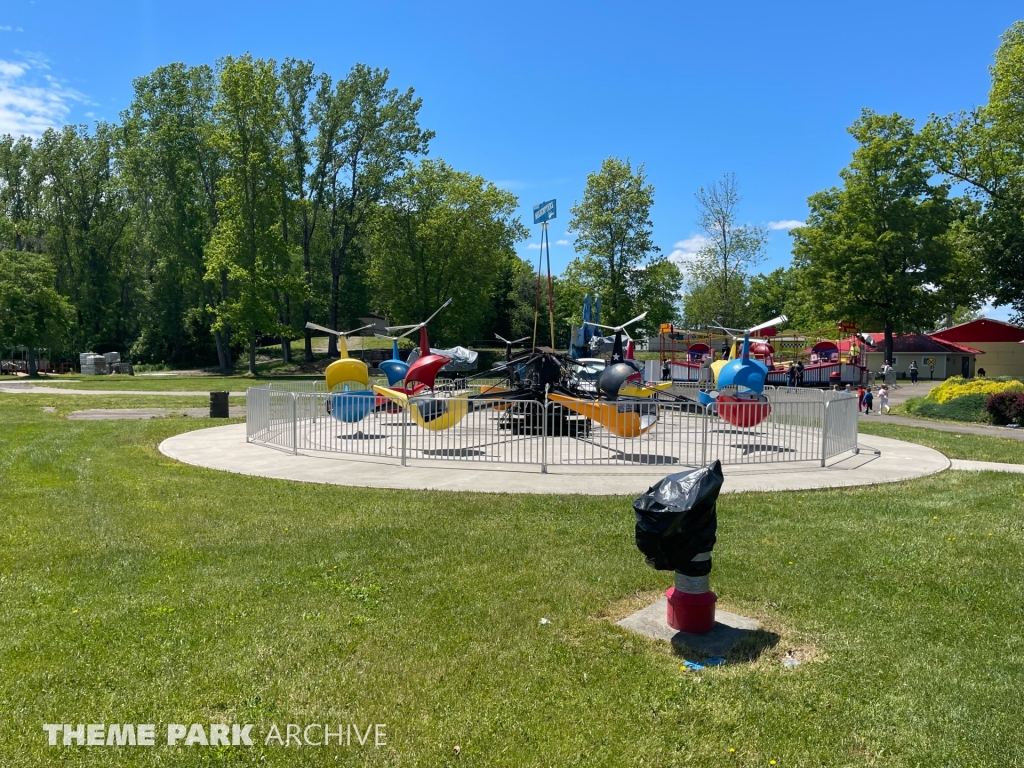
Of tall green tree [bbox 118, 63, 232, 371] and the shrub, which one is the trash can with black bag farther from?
tall green tree [bbox 118, 63, 232, 371]

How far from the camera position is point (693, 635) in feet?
16.9

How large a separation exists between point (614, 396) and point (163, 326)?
166ft

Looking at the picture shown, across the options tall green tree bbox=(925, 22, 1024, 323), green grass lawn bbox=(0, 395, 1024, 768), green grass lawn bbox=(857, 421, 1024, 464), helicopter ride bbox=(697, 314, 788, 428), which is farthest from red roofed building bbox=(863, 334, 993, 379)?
green grass lawn bbox=(0, 395, 1024, 768)

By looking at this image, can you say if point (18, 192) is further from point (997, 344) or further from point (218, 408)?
point (997, 344)

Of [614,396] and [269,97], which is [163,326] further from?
[614,396]

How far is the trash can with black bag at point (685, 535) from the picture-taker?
16.1ft

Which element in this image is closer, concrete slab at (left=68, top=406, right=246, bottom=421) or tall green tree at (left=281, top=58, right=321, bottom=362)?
concrete slab at (left=68, top=406, right=246, bottom=421)

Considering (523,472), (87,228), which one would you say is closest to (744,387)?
(523,472)

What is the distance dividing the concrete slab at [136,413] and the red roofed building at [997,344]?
5461 centimetres

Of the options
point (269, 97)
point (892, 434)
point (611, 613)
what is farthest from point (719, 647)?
point (269, 97)

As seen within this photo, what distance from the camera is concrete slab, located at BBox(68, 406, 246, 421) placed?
21109 millimetres

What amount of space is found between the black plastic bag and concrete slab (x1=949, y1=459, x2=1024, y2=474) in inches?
406

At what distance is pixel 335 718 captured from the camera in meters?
3.96

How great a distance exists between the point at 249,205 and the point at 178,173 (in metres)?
8.22
